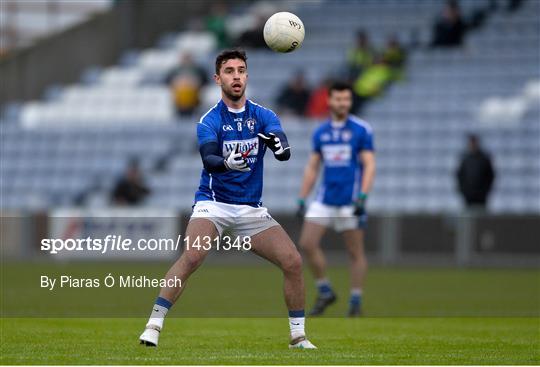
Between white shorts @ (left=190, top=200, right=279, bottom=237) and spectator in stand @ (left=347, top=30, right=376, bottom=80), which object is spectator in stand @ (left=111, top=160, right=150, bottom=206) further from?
white shorts @ (left=190, top=200, right=279, bottom=237)

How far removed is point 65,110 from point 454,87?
10259mm

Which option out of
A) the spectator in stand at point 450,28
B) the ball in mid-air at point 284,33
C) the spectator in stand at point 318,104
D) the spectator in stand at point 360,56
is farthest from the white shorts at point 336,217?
the spectator in stand at point 450,28

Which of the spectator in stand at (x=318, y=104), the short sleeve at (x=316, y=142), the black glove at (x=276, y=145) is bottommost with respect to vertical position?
the short sleeve at (x=316, y=142)

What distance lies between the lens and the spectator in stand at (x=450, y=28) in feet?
95.2

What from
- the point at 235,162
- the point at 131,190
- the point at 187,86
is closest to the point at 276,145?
the point at 235,162

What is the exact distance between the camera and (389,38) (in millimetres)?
29734

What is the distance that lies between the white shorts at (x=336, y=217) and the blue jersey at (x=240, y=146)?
4779 mm

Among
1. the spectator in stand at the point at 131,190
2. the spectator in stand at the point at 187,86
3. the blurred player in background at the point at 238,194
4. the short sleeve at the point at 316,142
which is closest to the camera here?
the blurred player in background at the point at 238,194

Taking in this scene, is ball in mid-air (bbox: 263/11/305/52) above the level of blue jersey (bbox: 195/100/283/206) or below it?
above

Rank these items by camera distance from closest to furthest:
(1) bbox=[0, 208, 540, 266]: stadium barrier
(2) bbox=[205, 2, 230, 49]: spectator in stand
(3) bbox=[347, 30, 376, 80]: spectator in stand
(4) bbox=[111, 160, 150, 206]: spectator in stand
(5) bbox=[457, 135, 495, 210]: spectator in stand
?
(5) bbox=[457, 135, 495, 210]: spectator in stand
(1) bbox=[0, 208, 540, 266]: stadium barrier
(4) bbox=[111, 160, 150, 206]: spectator in stand
(3) bbox=[347, 30, 376, 80]: spectator in stand
(2) bbox=[205, 2, 230, 49]: spectator in stand

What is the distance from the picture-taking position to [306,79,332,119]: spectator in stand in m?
28.4

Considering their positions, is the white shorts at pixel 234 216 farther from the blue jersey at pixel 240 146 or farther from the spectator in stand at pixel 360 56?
the spectator in stand at pixel 360 56

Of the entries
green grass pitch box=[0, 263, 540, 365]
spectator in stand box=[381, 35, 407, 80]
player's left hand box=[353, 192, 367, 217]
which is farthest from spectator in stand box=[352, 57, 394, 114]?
player's left hand box=[353, 192, 367, 217]

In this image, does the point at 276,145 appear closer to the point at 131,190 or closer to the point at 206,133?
the point at 206,133
